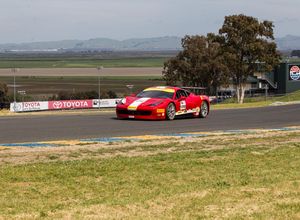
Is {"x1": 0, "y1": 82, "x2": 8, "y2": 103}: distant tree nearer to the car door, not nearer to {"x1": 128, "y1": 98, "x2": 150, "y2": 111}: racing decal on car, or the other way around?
the car door

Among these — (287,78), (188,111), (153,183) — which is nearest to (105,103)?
(188,111)

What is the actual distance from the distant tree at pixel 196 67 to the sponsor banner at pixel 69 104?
17719 mm

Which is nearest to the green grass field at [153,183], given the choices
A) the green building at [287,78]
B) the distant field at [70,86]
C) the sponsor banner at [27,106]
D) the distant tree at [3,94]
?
the sponsor banner at [27,106]

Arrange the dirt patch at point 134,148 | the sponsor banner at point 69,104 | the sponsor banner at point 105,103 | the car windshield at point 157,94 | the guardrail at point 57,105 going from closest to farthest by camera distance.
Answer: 1. the dirt patch at point 134,148
2. the car windshield at point 157,94
3. the guardrail at point 57,105
4. the sponsor banner at point 69,104
5. the sponsor banner at point 105,103

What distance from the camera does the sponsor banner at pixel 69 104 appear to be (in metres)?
51.4

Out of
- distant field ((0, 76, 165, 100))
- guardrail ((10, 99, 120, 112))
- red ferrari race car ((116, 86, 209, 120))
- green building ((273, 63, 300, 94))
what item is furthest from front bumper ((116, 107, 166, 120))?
green building ((273, 63, 300, 94))

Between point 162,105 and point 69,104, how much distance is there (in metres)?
33.5

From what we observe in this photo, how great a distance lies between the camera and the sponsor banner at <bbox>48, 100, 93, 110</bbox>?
169 ft

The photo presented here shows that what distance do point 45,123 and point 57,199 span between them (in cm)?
1178

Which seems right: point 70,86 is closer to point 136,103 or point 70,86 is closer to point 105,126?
point 136,103

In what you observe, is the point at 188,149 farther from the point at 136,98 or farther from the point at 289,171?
the point at 136,98

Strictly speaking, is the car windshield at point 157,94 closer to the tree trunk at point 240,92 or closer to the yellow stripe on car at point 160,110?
the yellow stripe on car at point 160,110

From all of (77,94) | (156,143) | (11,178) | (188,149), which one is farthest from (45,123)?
(77,94)

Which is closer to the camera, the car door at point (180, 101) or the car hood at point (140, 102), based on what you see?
the car hood at point (140, 102)
